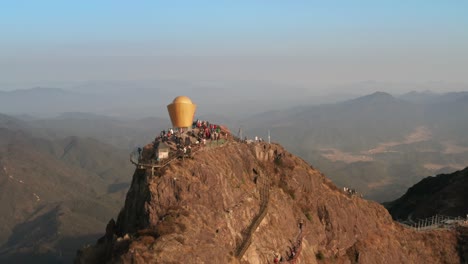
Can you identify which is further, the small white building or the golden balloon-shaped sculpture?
the golden balloon-shaped sculpture

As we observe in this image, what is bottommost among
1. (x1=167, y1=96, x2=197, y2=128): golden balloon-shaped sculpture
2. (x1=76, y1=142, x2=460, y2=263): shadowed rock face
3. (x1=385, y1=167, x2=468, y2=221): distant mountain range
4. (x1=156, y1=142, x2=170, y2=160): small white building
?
(x1=385, y1=167, x2=468, y2=221): distant mountain range

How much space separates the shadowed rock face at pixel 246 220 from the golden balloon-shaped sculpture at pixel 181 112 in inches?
281

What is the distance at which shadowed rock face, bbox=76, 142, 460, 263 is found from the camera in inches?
1470

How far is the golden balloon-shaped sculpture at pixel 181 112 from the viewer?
2269 inches

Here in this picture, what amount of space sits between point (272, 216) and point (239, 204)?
203 inches

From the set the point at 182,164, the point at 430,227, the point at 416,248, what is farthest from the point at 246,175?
the point at 430,227

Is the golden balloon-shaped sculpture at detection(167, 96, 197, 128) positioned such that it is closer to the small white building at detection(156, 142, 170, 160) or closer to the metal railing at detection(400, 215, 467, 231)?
the small white building at detection(156, 142, 170, 160)

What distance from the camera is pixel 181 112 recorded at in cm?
5762

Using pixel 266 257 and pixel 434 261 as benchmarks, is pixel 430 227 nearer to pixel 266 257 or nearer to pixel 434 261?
pixel 434 261

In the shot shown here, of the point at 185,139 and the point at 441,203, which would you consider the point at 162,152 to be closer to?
the point at 185,139

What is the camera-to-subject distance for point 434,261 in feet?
227

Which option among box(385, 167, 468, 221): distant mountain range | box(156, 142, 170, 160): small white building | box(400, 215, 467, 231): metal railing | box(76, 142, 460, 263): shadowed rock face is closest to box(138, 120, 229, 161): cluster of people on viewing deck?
box(156, 142, 170, 160): small white building

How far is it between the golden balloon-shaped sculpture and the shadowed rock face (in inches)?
281

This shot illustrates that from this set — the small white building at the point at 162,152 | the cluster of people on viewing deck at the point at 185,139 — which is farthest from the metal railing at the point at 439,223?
the small white building at the point at 162,152
